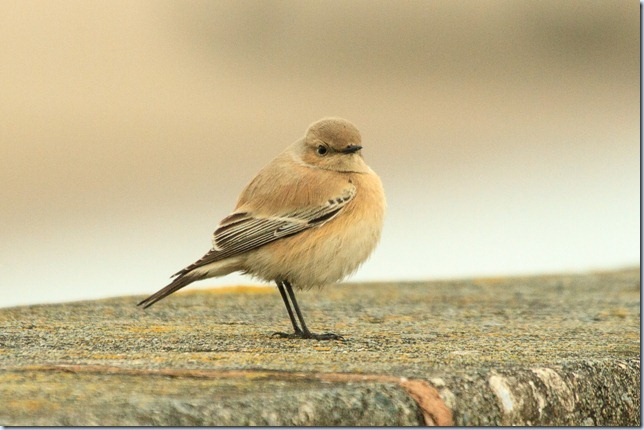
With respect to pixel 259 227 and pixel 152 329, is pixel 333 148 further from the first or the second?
pixel 152 329

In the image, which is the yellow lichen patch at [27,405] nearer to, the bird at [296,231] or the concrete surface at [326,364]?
the concrete surface at [326,364]

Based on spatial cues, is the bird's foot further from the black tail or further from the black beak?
the black beak

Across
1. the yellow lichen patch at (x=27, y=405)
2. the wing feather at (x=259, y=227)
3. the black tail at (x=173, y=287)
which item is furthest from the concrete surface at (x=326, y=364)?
the wing feather at (x=259, y=227)

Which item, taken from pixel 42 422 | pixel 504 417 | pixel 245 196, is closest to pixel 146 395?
pixel 42 422

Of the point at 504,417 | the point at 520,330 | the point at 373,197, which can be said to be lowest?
the point at 504,417

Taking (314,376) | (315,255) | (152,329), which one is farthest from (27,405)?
(315,255)

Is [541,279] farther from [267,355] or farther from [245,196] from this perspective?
[267,355]
